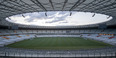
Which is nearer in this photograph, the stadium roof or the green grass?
the stadium roof

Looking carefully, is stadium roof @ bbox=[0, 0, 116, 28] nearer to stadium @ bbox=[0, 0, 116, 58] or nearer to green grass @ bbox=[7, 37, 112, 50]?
stadium @ bbox=[0, 0, 116, 58]

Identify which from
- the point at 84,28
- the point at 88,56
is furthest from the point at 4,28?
the point at 84,28

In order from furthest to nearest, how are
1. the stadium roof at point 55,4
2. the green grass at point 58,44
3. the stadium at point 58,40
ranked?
the green grass at point 58,44
the stadium roof at point 55,4
the stadium at point 58,40

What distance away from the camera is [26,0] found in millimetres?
14820

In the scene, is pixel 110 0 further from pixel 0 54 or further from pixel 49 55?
pixel 0 54

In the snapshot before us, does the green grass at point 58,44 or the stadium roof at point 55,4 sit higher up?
the stadium roof at point 55,4

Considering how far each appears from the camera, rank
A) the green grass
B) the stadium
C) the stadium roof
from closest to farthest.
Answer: the stadium, the stadium roof, the green grass

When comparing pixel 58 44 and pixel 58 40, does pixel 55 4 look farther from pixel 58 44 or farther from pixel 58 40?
pixel 58 40

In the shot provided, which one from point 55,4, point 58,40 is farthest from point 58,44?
point 55,4

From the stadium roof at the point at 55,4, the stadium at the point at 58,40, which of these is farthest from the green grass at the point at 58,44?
the stadium roof at the point at 55,4

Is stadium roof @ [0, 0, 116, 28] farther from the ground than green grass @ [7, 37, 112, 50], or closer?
farther from the ground

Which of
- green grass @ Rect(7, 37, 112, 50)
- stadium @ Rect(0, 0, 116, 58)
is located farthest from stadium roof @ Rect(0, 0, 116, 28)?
green grass @ Rect(7, 37, 112, 50)

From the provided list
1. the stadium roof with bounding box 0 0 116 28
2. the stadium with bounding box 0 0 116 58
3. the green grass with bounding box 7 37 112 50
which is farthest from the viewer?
the green grass with bounding box 7 37 112 50

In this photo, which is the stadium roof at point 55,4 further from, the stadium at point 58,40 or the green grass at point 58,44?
the green grass at point 58,44
